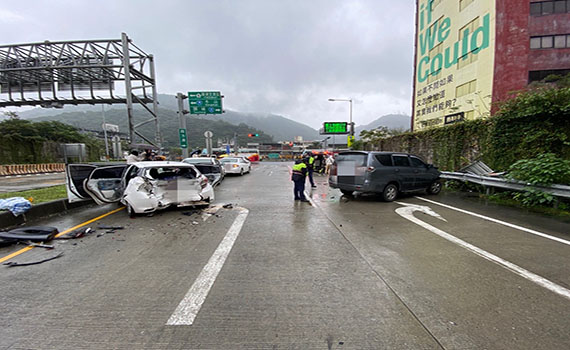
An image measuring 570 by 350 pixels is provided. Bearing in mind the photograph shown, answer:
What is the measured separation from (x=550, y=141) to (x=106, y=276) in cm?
1141

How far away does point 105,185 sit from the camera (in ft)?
22.5

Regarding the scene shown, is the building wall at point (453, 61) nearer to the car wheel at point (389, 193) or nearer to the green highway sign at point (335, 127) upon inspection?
the green highway sign at point (335, 127)

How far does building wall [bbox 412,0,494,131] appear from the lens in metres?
23.0

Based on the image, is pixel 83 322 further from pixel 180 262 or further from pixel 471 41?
pixel 471 41

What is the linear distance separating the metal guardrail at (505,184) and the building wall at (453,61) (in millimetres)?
10673

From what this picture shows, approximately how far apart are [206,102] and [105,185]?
711 inches

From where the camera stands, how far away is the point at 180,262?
375 cm

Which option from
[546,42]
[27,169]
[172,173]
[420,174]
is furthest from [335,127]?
[27,169]

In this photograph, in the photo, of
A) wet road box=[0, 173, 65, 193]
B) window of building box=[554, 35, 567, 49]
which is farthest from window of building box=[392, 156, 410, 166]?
window of building box=[554, 35, 567, 49]

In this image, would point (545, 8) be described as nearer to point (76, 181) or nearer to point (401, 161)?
point (401, 161)

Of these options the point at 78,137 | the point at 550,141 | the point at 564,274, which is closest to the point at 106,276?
the point at 564,274

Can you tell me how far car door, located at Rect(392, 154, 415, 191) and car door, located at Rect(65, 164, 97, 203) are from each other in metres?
9.23

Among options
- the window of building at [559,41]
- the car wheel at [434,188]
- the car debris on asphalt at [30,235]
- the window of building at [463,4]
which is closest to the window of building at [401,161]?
the car wheel at [434,188]

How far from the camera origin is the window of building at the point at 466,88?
24.4 meters
